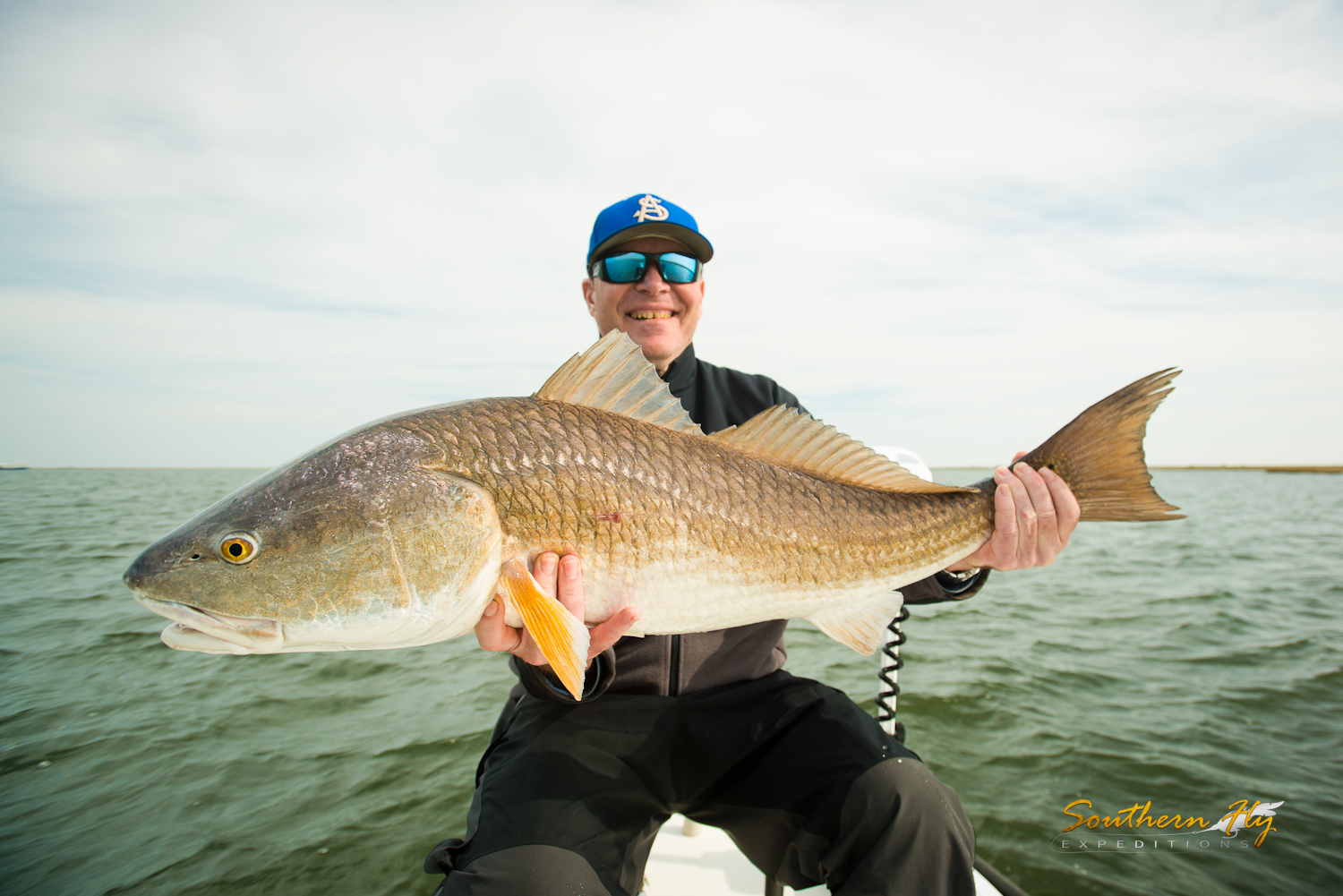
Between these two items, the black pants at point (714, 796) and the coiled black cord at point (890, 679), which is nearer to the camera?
the black pants at point (714, 796)

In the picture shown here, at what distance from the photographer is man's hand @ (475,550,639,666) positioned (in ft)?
6.79

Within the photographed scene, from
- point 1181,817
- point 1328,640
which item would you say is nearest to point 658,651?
point 1181,817

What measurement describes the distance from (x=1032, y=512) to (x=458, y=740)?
569 centimetres

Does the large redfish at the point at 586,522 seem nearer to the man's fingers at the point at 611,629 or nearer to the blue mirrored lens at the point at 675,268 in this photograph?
the man's fingers at the point at 611,629

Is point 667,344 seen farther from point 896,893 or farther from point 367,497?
point 896,893

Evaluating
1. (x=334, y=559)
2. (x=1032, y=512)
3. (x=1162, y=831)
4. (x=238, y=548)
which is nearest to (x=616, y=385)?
(x=334, y=559)

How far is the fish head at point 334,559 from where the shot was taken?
184 centimetres

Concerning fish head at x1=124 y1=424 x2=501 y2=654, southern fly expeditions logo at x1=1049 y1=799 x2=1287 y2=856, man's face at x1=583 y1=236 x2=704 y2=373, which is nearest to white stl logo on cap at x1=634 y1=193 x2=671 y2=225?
man's face at x1=583 y1=236 x2=704 y2=373

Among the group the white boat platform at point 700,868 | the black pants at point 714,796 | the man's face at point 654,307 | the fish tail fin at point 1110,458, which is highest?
the man's face at point 654,307

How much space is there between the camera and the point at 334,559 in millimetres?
1891

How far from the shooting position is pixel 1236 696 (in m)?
6.97

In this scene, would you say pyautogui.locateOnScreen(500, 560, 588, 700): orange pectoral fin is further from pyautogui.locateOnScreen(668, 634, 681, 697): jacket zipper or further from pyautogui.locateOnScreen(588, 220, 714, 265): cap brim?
pyautogui.locateOnScreen(588, 220, 714, 265): cap brim

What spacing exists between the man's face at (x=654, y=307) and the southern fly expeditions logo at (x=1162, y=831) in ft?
14.9

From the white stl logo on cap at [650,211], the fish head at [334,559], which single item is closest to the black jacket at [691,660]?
the fish head at [334,559]
